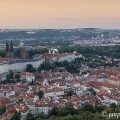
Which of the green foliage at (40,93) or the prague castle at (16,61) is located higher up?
the prague castle at (16,61)

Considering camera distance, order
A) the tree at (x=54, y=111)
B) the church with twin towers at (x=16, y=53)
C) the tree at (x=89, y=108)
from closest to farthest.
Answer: the tree at (x=54, y=111) → the tree at (x=89, y=108) → the church with twin towers at (x=16, y=53)

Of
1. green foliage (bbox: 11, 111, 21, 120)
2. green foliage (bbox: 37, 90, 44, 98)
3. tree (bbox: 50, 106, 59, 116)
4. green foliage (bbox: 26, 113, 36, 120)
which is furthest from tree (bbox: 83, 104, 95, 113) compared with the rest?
green foliage (bbox: 37, 90, 44, 98)

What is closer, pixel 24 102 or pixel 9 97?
pixel 24 102

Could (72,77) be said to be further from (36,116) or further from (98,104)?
(36,116)

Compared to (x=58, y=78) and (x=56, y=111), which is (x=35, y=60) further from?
(x=56, y=111)

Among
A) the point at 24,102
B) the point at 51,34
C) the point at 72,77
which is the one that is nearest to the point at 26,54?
the point at 72,77

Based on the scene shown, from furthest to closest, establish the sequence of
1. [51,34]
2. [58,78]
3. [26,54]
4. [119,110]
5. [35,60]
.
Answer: [51,34] → [26,54] → [35,60] → [58,78] → [119,110]

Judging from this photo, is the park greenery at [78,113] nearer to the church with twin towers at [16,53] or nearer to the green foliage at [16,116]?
the green foliage at [16,116]

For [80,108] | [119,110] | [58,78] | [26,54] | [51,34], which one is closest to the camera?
[119,110]

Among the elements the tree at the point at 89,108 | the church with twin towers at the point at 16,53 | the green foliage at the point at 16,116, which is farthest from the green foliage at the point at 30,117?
the church with twin towers at the point at 16,53
